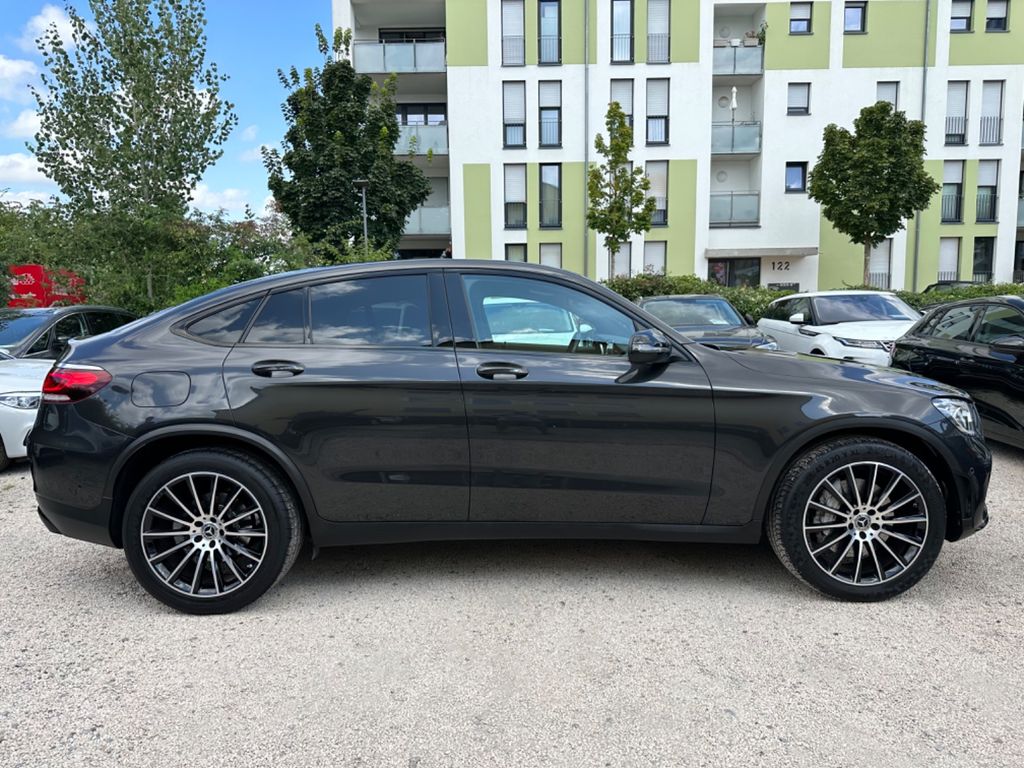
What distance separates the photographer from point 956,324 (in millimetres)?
6809

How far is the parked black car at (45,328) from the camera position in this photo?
277 inches

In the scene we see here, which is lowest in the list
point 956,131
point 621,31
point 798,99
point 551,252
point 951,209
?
point 551,252

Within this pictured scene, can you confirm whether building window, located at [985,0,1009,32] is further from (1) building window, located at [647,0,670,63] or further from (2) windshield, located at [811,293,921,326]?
(2) windshield, located at [811,293,921,326]

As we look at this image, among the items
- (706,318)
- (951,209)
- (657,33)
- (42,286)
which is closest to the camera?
(706,318)

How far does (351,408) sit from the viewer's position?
10.8ft

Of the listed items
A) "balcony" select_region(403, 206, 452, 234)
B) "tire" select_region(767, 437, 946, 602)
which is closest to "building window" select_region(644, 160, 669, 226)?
"balcony" select_region(403, 206, 452, 234)

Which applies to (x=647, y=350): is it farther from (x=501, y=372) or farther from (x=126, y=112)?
(x=126, y=112)

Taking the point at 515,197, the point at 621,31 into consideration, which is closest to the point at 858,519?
the point at 515,197

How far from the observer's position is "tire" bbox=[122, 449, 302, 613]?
128 inches

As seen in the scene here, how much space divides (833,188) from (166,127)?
765 inches

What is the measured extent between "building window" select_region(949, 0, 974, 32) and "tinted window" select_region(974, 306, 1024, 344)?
86.4 ft

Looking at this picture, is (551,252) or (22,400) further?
(551,252)

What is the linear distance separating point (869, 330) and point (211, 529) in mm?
9320

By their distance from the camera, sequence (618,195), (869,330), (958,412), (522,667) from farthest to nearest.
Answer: (618,195), (869,330), (958,412), (522,667)
